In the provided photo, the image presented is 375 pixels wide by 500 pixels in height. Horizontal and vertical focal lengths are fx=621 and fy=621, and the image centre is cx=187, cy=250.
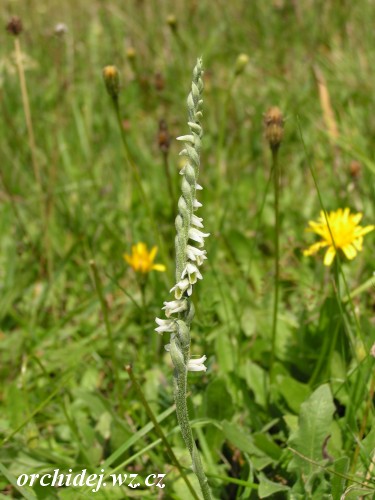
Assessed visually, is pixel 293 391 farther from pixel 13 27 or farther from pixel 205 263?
pixel 13 27

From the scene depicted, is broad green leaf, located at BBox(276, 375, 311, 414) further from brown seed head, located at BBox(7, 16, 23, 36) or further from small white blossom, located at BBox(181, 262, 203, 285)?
brown seed head, located at BBox(7, 16, 23, 36)

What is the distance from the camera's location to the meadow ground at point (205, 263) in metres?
1.78

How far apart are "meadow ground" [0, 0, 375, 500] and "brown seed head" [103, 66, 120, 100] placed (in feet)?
0.29

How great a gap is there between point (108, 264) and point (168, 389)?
1.01 m

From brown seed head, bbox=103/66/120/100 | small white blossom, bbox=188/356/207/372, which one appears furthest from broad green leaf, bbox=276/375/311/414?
brown seed head, bbox=103/66/120/100

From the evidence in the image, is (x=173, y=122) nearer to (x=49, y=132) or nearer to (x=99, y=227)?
(x=49, y=132)

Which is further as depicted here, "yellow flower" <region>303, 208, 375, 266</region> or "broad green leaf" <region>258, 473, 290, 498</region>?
"yellow flower" <region>303, 208, 375, 266</region>

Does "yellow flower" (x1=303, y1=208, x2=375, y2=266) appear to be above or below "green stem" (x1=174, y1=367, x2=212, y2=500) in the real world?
above

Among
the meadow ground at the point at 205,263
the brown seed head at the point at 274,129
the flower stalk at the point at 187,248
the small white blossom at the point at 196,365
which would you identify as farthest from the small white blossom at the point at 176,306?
the brown seed head at the point at 274,129

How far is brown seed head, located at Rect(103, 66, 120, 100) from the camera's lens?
2.06m

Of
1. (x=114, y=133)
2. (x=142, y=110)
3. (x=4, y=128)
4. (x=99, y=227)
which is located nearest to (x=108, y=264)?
(x=99, y=227)

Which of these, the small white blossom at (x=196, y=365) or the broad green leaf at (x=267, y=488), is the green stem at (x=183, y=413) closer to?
the small white blossom at (x=196, y=365)

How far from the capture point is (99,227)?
124 inches

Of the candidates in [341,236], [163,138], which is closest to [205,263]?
[163,138]
